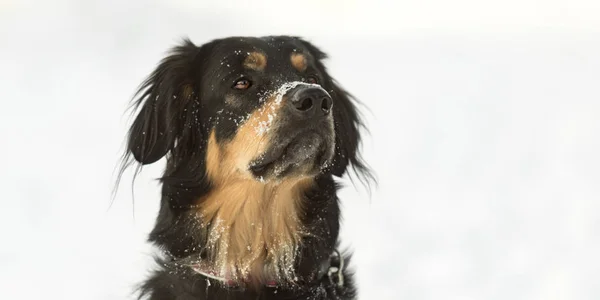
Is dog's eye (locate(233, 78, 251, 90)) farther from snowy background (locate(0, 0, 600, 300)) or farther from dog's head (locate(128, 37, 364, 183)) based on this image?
snowy background (locate(0, 0, 600, 300))

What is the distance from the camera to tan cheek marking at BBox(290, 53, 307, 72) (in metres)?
3.35

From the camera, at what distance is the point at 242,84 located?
10.5ft

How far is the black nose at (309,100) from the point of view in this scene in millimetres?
2852

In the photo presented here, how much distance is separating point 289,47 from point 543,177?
3.54 m

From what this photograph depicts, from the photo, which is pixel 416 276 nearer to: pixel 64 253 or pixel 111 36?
pixel 64 253

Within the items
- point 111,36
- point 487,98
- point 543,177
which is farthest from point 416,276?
point 111,36

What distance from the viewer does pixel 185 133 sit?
131 inches

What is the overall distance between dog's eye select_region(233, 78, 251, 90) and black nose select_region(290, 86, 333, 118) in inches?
14.8

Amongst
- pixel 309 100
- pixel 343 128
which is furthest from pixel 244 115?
pixel 343 128

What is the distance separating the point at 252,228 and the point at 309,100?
0.78m

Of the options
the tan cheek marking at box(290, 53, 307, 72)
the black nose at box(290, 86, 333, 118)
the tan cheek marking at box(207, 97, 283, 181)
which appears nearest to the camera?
the black nose at box(290, 86, 333, 118)

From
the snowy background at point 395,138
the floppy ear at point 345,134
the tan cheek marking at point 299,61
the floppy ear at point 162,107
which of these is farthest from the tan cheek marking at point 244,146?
the snowy background at point 395,138

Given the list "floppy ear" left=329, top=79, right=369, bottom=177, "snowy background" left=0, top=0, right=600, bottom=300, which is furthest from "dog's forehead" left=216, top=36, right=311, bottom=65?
"snowy background" left=0, top=0, right=600, bottom=300

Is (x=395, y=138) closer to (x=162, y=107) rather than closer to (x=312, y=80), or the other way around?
(x=312, y=80)
